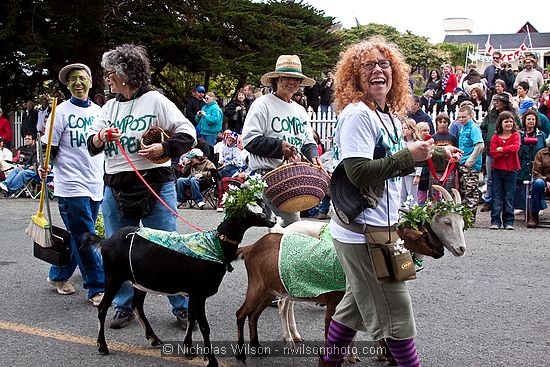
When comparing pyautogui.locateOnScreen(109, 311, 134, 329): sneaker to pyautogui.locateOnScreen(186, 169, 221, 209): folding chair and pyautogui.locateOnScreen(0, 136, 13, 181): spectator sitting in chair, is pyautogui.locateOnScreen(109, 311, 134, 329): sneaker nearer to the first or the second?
pyautogui.locateOnScreen(186, 169, 221, 209): folding chair

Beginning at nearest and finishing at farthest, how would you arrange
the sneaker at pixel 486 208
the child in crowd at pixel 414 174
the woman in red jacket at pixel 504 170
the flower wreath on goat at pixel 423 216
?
the flower wreath on goat at pixel 423 216 → the child in crowd at pixel 414 174 → the woman in red jacket at pixel 504 170 → the sneaker at pixel 486 208

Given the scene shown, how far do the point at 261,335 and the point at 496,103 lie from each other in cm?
808

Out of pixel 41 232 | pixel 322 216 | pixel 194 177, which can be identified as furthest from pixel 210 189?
pixel 41 232

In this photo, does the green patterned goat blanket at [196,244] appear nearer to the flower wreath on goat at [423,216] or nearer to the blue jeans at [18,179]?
the flower wreath on goat at [423,216]

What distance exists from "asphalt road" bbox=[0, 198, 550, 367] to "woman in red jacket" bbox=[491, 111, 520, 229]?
214 cm

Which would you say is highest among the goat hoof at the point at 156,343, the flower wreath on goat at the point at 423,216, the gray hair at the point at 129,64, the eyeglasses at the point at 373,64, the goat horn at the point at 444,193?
the gray hair at the point at 129,64

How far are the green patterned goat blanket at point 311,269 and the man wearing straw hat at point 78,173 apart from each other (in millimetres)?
2368

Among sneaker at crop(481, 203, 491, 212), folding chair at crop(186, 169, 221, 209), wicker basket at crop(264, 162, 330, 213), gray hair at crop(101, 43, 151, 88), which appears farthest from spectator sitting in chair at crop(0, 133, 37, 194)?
wicker basket at crop(264, 162, 330, 213)

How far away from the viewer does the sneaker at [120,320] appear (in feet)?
17.6

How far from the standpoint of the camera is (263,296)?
15.2ft

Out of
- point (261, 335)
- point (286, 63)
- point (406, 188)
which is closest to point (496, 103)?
point (406, 188)

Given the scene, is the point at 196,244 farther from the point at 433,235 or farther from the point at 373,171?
the point at 373,171

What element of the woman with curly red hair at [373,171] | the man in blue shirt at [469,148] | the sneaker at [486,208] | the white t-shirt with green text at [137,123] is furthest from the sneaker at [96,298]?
the sneaker at [486,208]

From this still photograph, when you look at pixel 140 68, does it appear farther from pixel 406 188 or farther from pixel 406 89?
pixel 406 188
